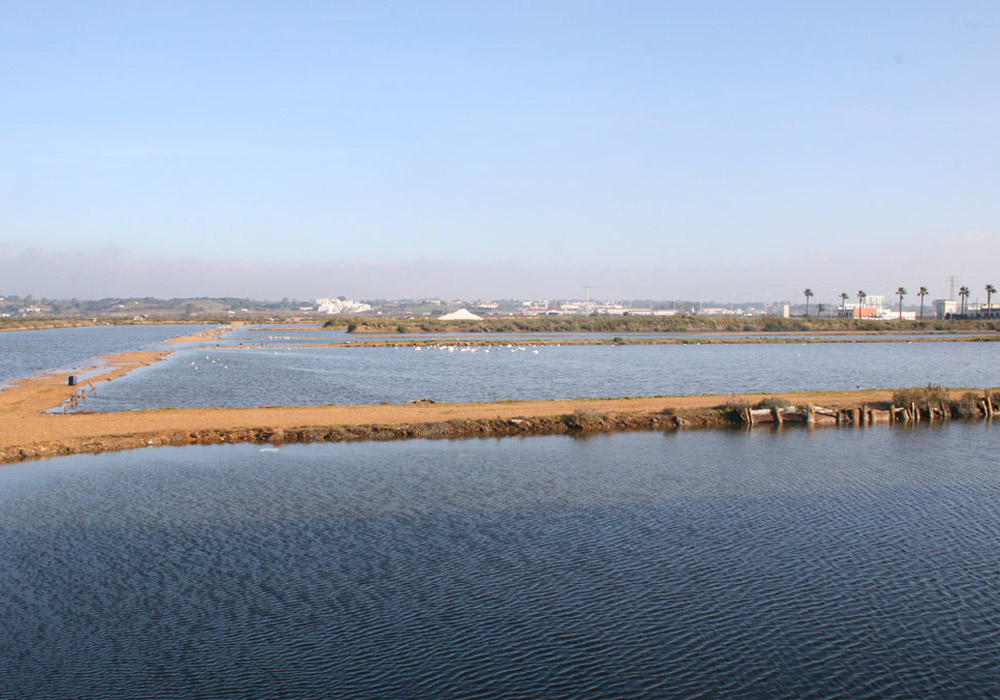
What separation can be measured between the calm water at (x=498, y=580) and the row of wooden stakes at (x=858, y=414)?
905 cm

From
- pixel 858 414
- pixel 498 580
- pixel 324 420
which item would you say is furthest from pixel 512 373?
pixel 498 580

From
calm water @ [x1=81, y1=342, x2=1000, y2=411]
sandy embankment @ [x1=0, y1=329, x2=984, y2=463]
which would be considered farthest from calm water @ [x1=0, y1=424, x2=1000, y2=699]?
calm water @ [x1=81, y1=342, x2=1000, y2=411]

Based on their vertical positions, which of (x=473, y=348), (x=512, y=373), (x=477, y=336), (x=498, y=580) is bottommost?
(x=498, y=580)

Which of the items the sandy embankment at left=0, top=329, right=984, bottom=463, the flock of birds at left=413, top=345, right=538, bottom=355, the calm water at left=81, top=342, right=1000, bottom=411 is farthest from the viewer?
the flock of birds at left=413, top=345, right=538, bottom=355

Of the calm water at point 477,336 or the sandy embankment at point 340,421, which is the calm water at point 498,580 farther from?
the calm water at point 477,336

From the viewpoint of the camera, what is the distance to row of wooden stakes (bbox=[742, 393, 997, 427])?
36344 mm

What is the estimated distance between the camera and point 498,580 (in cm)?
1616

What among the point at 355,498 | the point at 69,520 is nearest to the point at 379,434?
the point at 355,498

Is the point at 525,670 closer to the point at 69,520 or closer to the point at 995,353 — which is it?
the point at 69,520

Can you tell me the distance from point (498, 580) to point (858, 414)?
87.6ft

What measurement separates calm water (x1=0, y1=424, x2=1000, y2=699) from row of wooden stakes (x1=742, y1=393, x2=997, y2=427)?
905 centimetres

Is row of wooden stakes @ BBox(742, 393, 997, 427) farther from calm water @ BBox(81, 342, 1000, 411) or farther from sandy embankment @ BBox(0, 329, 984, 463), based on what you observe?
calm water @ BBox(81, 342, 1000, 411)

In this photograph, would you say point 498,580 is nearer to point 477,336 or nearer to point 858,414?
point 858,414

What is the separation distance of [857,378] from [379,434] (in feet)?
126
